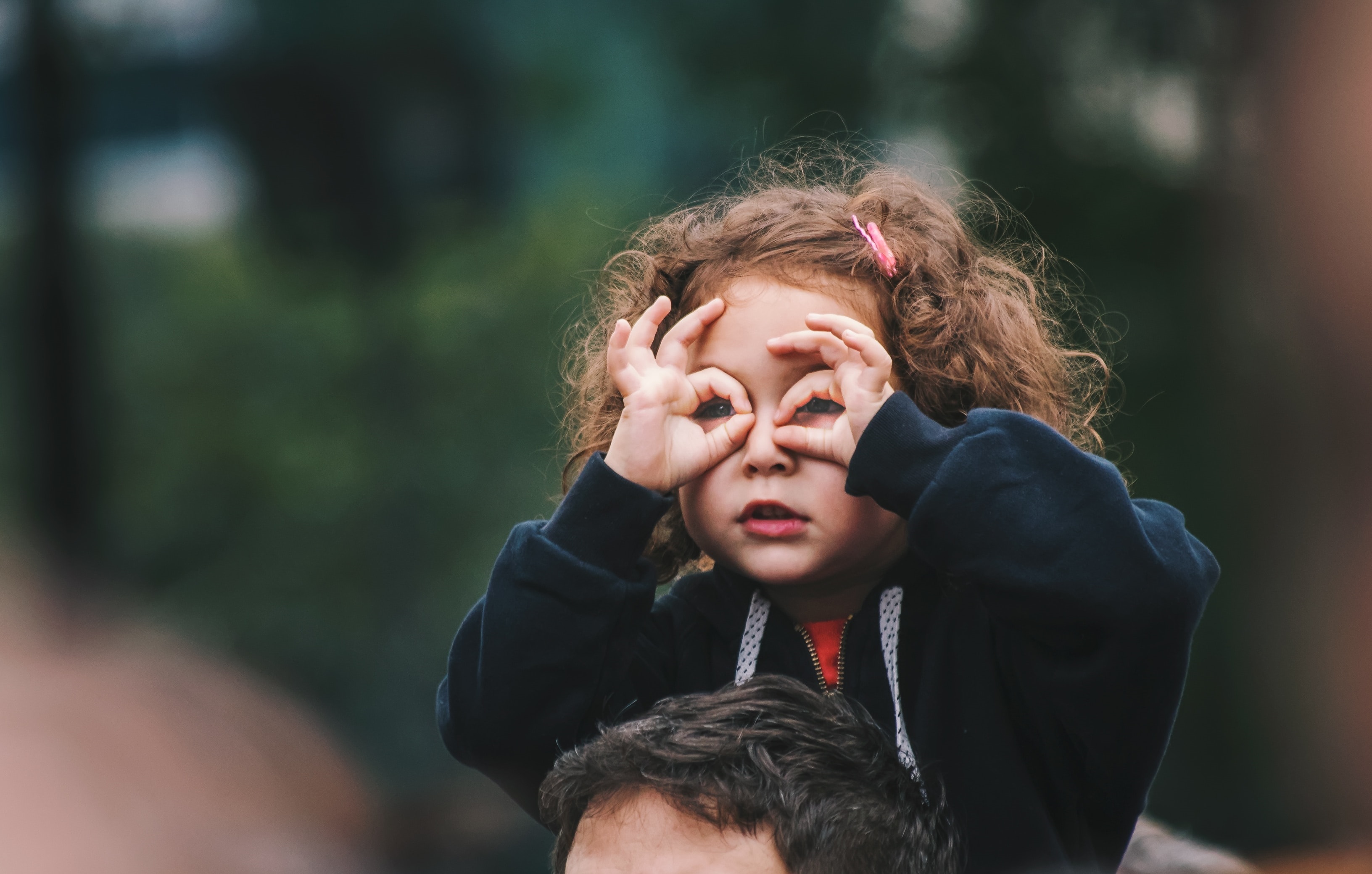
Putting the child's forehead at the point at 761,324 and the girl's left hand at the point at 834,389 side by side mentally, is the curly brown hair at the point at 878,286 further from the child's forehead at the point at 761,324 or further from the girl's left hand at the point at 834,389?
the girl's left hand at the point at 834,389

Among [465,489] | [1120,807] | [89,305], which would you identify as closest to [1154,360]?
[465,489]

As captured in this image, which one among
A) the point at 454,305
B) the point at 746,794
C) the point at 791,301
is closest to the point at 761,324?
the point at 791,301

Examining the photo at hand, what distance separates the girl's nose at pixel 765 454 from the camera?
1467 mm

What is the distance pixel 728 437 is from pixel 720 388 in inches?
2.7

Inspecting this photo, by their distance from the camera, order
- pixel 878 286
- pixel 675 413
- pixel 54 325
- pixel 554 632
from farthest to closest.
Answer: pixel 54 325, pixel 878 286, pixel 675 413, pixel 554 632

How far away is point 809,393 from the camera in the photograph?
1.47m

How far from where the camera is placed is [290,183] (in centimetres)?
494

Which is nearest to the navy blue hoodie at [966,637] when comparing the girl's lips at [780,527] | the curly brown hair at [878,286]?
the girl's lips at [780,527]

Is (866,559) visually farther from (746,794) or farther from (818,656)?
(746,794)

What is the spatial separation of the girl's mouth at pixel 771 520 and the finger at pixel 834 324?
21 centimetres

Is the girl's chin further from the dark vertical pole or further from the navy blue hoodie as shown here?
the dark vertical pole

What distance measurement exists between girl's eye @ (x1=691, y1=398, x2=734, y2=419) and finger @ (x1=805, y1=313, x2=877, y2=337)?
0.15m

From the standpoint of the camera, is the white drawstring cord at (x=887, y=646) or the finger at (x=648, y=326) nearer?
the white drawstring cord at (x=887, y=646)

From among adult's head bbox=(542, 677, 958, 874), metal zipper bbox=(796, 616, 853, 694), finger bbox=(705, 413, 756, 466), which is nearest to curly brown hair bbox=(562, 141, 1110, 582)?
finger bbox=(705, 413, 756, 466)
